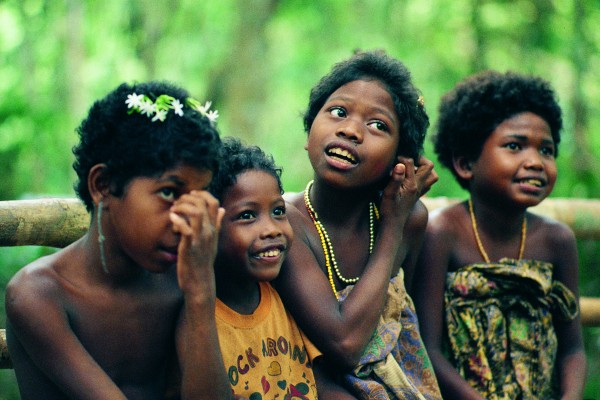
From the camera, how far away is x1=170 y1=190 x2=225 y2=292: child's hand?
207cm

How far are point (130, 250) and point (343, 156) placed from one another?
88 centimetres

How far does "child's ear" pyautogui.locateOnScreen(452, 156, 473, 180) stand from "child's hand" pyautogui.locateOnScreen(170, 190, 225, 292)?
1.64 metres

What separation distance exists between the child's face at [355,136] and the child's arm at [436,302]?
0.48 meters

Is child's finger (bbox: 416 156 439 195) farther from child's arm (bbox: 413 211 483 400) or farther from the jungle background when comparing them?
the jungle background

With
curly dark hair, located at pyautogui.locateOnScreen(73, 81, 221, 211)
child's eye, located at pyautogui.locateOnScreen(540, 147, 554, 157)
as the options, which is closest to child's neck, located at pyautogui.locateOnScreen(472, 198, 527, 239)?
child's eye, located at pyautogui.locateOnScreen(540, 147, 554, 157)

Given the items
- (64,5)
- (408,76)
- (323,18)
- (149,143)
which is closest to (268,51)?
(323,18)

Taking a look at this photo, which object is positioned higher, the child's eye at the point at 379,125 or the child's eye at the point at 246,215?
the child's eye at the point at 379,125

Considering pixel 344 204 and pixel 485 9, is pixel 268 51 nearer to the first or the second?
pixel 485 9

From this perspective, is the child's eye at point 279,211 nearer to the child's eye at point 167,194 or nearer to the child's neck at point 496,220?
the child's eye at point 167,194

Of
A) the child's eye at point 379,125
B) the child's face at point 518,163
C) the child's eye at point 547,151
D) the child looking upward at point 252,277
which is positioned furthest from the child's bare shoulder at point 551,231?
the child looking upward at point 252,277

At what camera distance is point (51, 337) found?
6.95 ft

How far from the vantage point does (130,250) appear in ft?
7.21

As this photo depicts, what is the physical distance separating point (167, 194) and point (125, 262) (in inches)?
10.2

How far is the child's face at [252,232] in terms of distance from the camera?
97.6 inches
